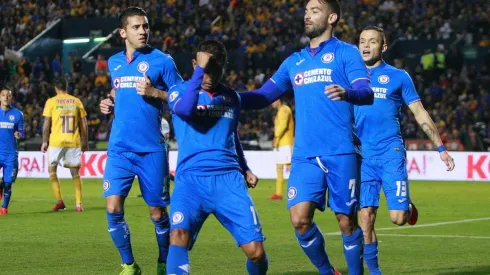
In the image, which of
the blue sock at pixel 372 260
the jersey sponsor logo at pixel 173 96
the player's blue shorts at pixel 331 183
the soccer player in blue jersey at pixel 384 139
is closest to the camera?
the jersey sponsor logo at pixel 173 96

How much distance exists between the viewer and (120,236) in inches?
402

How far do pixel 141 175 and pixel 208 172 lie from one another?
247 centimetres

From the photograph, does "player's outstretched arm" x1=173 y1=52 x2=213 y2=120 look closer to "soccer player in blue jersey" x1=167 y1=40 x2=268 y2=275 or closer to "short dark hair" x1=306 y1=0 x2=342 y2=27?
"soccer player in blue jersey" x1=167 y1=40 x2=268 y2=275

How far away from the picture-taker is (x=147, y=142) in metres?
10.3

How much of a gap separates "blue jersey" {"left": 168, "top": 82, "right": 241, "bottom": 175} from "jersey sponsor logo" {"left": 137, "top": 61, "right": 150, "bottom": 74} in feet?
7.21

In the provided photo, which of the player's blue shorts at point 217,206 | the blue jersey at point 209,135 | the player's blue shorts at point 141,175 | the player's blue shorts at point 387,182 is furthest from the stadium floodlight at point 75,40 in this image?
the player's blue shorts at point 217,206

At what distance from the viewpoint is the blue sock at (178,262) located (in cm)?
780

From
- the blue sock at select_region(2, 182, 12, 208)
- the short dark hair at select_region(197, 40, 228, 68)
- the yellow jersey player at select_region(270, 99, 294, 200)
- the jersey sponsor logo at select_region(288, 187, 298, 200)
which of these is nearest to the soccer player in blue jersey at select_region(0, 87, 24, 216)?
the blue sock at select_region(2, 182, 12, 208)

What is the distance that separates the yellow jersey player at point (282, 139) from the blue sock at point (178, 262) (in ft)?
48.3

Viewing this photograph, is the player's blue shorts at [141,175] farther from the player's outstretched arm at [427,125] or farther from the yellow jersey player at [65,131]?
the yellow jersey player at [65,131]

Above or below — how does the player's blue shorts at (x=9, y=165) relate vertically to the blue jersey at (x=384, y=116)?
below

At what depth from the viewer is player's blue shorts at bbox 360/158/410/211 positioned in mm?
10445

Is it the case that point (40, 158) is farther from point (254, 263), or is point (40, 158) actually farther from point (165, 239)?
point (254, 263)

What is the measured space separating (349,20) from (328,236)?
23.3m
